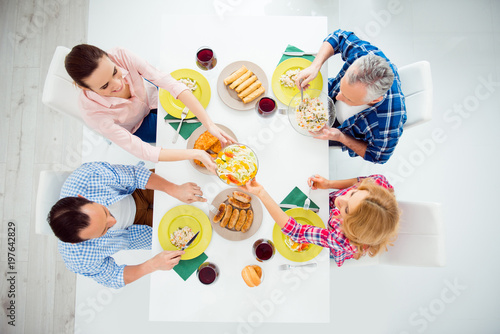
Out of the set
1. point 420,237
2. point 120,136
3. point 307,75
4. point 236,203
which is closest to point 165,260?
point 236,203

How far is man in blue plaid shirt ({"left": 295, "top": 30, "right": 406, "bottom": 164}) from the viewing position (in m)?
1.52

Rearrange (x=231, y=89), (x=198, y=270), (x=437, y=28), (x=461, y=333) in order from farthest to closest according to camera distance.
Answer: (x=437, y=28) < (x=461, y=333) < (x=231, y=89) < (x=198, y=270)

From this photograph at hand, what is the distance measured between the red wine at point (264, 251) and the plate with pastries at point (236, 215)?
9 centimetres

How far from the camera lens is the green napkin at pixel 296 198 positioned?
176 centimetres

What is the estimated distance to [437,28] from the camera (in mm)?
2910

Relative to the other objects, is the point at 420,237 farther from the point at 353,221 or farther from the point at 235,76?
the point at 235,76

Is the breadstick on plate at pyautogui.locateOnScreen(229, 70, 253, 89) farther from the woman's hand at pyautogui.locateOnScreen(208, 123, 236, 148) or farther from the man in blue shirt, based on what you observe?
the man in blue shirt

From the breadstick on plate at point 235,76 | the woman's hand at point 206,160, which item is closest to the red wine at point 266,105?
the breadstick on plate at point 235,76

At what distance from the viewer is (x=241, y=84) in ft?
5.93

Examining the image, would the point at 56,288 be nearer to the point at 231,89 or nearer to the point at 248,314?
the point at 248,314

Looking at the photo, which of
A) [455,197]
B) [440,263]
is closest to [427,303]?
[455,197]

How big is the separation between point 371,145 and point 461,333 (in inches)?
79.9

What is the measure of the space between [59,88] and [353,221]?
1794 mm

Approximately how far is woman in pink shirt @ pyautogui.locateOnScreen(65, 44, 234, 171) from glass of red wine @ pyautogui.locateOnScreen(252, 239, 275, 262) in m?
0.49
